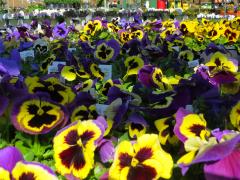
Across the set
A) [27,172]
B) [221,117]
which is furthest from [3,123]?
[221,117]

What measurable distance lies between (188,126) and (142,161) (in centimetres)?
20

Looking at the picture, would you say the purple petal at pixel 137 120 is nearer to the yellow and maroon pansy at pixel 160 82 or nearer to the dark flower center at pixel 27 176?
the yellow and maroon pansy at pixel 160 82

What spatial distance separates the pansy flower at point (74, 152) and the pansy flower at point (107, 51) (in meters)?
2.01

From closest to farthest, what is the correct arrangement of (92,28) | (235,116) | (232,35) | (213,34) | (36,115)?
(235,116) → (36,115) → (232,35) → (213,34) → (92,28)

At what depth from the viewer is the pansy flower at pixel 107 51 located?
136 inches

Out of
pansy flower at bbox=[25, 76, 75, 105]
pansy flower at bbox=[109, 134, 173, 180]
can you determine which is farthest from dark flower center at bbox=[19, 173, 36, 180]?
pansy flower at bbox=[25, 76, 75, 105]

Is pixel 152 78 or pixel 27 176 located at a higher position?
pixel 152 78

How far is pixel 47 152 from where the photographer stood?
5.46ft

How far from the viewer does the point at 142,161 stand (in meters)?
1.30

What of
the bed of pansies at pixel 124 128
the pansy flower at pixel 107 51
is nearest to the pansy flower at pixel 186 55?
the pansy flower at pixel 107 51

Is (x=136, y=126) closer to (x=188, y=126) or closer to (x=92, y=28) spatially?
(x=188, y=126)

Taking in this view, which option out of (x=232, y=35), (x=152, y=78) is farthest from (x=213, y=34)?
(x=152, y=78)

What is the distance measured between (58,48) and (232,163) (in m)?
3.09

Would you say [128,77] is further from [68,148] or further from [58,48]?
[68,148]
